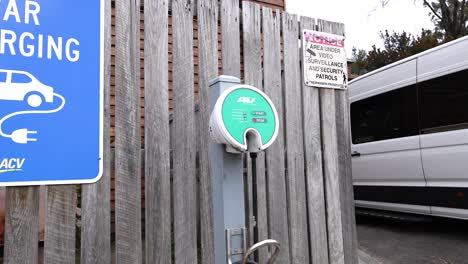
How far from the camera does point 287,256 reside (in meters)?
2.65

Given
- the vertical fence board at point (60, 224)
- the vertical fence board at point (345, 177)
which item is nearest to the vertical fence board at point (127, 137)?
the vertical fence board at point (60, 224)

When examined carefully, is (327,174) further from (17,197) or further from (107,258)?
(17,197)

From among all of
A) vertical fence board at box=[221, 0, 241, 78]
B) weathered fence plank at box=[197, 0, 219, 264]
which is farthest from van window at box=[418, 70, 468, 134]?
weathered fence plank at box=[197, 0, 219, 264]

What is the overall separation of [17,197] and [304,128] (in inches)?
72.9

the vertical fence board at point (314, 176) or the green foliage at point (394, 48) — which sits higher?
Result: the green foliage at point (394, 48)

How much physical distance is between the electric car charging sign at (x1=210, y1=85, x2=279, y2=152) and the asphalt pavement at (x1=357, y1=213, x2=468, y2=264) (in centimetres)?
281

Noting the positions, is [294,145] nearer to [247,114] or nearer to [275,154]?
[275,154]

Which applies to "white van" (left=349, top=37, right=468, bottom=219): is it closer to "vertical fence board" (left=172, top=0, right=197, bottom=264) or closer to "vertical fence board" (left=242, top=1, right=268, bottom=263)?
"vertical fence board" (left=242, top=1, right=268, bottom=263)

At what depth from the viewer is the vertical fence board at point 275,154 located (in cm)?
264

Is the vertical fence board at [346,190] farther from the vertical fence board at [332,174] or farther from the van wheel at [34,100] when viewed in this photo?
the van wheel at [34,100]

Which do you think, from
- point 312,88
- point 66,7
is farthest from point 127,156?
point 312,88

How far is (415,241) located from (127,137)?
3.88 meters

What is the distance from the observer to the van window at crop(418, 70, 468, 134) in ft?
13.8

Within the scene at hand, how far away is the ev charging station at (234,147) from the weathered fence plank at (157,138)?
49 cm
